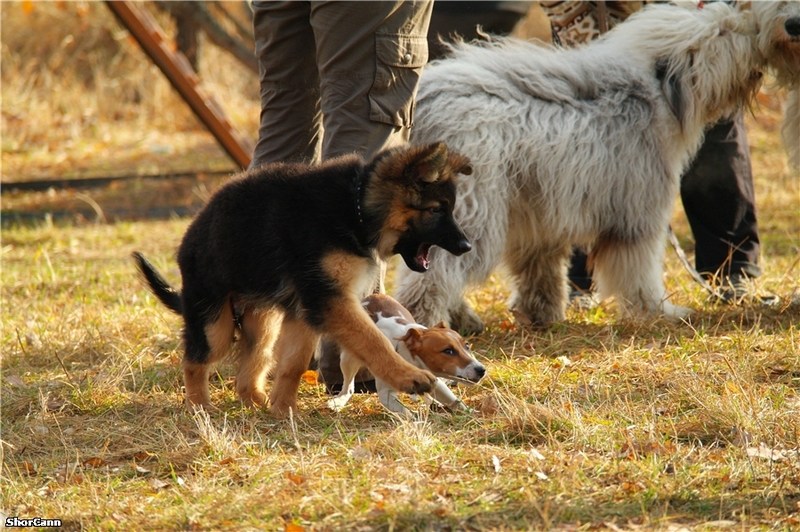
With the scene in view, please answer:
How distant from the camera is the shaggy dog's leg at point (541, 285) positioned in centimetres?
524

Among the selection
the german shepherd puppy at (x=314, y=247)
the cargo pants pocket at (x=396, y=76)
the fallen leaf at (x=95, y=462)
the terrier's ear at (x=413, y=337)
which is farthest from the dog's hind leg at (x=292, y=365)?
the cargo pants pocket at (x=396, y=76)

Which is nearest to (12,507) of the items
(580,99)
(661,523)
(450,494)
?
(450,494)

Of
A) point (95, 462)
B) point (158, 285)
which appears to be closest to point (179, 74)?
point (158, 285)

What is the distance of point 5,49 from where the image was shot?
12852 mm

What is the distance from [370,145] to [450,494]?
5.74 feet

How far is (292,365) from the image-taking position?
12.1ft

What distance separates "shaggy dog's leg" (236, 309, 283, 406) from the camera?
12.7 ft

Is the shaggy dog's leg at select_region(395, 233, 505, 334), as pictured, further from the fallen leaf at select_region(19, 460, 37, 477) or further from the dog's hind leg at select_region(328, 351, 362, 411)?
the fallen leaf at select_region(19, 460, 37, 477)

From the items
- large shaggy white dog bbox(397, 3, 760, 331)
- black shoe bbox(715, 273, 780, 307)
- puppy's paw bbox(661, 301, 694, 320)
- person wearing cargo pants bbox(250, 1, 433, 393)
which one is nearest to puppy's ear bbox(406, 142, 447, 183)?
person wearing cargo pants bbox(250, 1, 433, 393)

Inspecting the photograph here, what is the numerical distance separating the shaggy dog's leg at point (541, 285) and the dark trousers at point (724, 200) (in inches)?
38.4

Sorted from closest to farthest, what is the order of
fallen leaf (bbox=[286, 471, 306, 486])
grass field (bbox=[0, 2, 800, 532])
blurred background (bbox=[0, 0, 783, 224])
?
1. grass field (bbox=[0, 2, 800, 532])
2. fallen leaf (bbox=[286, 471, 306, 486])
3. blurred background (bbox=[0, 0, 783, 224])

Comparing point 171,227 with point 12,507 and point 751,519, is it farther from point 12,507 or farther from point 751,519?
point 751,519

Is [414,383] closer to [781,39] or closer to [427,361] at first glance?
[427,361]

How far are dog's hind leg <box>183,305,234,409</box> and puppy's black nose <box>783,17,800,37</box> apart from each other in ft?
10.5
